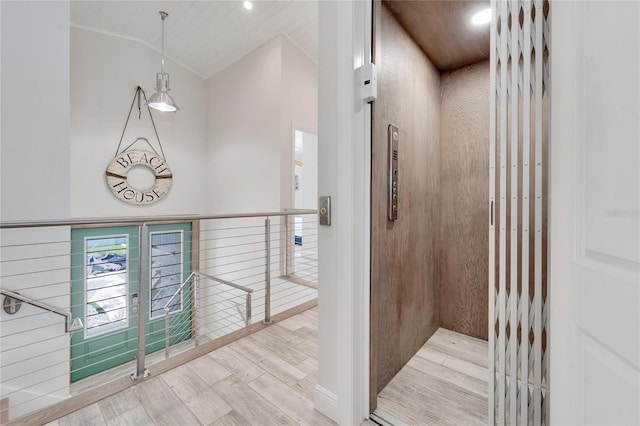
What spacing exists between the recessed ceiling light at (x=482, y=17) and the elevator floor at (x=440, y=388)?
1.97 metres

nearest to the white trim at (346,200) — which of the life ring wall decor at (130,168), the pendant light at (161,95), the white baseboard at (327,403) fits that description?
the white baseboard at (327,403)

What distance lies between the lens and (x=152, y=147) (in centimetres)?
406

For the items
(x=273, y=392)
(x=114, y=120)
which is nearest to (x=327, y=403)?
(x=273, y=392)

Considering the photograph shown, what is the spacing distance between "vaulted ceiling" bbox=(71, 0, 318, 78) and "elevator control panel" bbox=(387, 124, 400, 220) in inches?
97.8

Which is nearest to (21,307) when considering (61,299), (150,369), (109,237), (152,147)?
(61,299)

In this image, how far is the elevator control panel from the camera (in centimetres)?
135

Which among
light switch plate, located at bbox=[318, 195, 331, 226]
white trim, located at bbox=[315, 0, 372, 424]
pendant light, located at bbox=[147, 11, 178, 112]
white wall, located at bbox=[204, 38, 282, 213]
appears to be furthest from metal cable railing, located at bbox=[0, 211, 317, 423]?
pendant light, located at bbox=[147, 11, 178, 112]

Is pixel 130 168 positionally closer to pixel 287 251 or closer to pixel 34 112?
pixel 34 112

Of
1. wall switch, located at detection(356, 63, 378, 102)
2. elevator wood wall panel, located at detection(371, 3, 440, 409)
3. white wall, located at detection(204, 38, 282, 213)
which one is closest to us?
wall switch, located at detection(356, 63, 378, 102)

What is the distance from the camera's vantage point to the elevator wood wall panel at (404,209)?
1.27m

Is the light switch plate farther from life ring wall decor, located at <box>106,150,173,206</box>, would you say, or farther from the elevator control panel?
life ring wall decor, located at <box>106,150,173,206</box>
